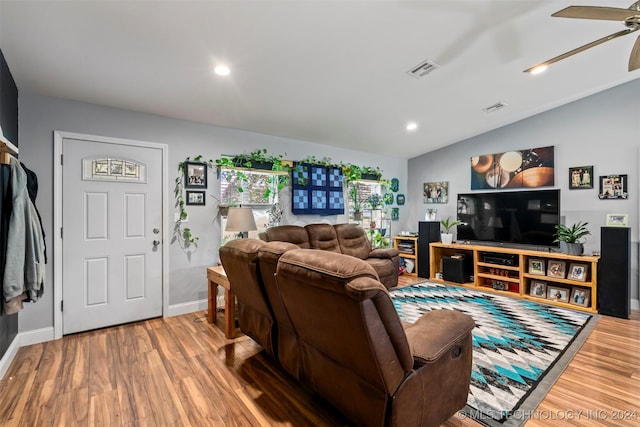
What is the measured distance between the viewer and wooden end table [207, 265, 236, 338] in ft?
9.50

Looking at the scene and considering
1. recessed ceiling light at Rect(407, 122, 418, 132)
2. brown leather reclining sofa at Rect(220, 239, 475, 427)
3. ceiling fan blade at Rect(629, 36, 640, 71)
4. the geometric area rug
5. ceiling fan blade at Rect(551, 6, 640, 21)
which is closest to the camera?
brown leather reclining sofa at Rect(220, 239, 475, 427)

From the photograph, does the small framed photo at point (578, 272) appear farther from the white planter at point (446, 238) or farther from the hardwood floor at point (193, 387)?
the white planter at point (446, 238)

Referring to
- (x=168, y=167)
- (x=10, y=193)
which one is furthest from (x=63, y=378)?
(x=168, y=167)

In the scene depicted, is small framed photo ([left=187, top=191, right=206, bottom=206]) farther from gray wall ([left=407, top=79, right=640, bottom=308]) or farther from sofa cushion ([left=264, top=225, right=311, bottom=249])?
gray wall ([left=407, top=79, right=640, bottom=308])

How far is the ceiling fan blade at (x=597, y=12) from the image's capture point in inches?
70.7

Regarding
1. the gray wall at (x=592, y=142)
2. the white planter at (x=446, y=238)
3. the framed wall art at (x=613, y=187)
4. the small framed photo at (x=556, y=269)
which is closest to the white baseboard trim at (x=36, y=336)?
the white planter at (x=446, y=238)

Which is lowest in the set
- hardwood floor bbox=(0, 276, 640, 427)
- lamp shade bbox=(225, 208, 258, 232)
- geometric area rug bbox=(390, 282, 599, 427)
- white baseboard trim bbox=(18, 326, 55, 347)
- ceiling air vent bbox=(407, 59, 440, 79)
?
hardwood floor bbox=(0, 276, 640, 427)

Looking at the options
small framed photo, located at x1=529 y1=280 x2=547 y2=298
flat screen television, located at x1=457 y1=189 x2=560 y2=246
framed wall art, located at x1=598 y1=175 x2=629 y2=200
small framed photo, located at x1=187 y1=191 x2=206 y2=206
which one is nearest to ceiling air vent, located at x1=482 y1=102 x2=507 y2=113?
flat screen television, located at x1=457 y1=189 x2=560 y2=246

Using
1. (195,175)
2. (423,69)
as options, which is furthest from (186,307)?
(423,69)

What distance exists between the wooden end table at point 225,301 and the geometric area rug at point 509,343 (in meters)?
1.89

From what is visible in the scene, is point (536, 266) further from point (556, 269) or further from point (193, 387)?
point (193, 387)

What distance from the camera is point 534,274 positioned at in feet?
13.9

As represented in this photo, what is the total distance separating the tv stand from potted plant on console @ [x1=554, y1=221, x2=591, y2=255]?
94 millimetres

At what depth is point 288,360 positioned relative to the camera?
204 cm
